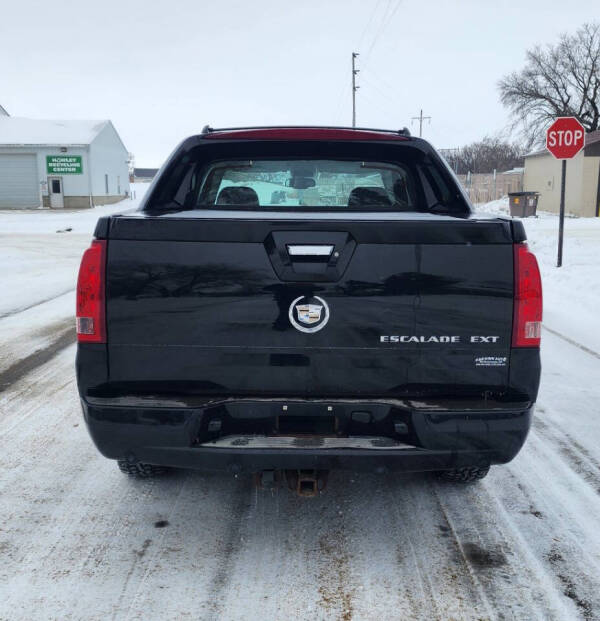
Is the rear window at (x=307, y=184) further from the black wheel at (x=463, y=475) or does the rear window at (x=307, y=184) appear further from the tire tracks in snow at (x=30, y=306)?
the tire tracks in snow at (x=30, y=306)

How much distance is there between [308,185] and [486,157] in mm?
74435

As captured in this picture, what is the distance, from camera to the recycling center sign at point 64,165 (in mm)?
42656

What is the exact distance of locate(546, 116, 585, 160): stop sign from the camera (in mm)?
11859

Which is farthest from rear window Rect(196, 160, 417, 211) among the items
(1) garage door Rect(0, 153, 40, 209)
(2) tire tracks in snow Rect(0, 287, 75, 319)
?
(1) garage door Rect(0, 153, 40, 209)

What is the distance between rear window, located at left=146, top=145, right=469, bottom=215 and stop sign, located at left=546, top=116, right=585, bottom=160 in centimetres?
885

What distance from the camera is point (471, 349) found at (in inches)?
105

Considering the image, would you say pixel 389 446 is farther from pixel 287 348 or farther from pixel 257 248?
pixel 257 248

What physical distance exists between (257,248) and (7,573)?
5.76 feet

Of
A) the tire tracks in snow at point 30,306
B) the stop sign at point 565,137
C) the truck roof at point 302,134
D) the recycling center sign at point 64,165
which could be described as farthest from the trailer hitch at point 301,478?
the recycling center sign at point 64,165

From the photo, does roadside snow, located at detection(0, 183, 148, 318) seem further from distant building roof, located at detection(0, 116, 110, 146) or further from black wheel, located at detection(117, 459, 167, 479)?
distant building roof, located at detection(0, 116, 110, 146)

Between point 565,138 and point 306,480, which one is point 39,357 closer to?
point 306,480

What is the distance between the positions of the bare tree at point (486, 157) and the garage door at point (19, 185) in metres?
43.1

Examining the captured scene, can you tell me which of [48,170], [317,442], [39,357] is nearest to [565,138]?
[39,357]

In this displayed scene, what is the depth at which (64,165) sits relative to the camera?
140 feet
